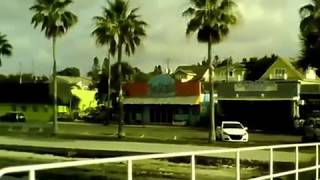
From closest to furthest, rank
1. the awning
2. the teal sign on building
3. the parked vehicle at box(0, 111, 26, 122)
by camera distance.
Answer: the awning, the teal sign on building, the parked vehicle at box(0, 111, 26, 122)

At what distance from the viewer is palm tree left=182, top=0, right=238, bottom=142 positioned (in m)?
47.5

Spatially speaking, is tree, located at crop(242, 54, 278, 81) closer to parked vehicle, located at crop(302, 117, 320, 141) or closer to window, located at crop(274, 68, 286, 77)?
window, located at crop(274, 68, 286, 77)

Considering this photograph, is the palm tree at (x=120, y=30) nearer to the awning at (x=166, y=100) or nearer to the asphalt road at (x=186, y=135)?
the asphalt road at (x=186, y=135)

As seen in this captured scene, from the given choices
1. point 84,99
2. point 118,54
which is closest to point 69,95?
point 84,99

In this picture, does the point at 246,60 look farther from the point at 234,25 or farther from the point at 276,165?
the point at 276,165

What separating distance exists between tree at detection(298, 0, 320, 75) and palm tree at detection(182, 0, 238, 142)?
5145 millimetres

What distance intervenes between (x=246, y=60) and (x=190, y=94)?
6500cm

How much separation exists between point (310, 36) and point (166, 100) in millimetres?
43119

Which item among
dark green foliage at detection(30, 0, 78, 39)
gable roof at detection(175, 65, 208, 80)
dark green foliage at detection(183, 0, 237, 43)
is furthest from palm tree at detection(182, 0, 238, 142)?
gable roof at detection(175, 65, 208, 80)

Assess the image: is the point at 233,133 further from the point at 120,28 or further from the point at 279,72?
the point at 279,72

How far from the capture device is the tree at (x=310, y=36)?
41.0 meters

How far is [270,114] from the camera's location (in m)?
73.1

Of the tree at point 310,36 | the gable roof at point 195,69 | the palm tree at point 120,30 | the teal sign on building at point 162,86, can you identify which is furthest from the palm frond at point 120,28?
the gable roof at point 195,69

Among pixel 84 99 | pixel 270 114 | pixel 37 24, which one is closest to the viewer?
pixel 37 24
